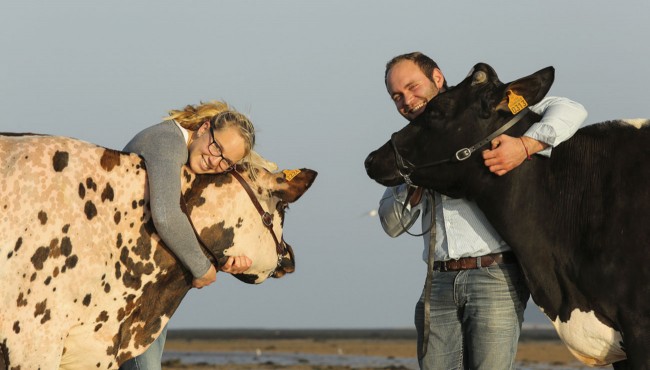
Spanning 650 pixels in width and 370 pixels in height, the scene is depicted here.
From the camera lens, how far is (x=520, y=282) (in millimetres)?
7227

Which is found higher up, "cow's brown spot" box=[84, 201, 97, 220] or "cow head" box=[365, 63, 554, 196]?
"cow head" box=[365, 63, 554, 196]

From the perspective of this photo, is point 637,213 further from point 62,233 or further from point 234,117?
point 62,233

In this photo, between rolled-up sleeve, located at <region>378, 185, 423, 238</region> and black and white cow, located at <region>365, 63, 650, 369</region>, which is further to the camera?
rolled-up sleeve, located at <region>378, 185, 423, 238</region>

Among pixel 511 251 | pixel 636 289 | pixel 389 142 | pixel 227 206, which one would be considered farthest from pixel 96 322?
pixel 636 289

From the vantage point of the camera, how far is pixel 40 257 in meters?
6.30

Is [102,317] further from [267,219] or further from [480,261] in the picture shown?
[480,261]

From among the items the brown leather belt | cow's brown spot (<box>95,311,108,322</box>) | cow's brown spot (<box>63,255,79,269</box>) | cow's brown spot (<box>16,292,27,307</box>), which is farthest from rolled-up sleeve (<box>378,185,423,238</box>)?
cow's brown spot (<box>16,292,27,307</box>)

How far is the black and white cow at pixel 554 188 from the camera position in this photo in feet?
22.2

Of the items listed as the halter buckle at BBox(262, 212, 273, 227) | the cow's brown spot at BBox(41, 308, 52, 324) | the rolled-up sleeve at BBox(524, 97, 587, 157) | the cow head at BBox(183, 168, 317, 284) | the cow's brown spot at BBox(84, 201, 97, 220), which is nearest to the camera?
the cow's brown spot at BBox(41, 308, 52, 324)

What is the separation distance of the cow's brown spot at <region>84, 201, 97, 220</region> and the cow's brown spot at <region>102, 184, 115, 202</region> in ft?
0.34

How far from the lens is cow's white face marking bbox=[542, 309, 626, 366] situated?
6793 millimetres

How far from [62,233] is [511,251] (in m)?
2.92

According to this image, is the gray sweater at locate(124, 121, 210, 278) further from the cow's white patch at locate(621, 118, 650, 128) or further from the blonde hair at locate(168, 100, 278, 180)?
the cow's white patch at locate(621, 118, 650, 128)

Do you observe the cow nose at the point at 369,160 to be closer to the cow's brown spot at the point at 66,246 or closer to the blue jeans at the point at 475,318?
the blue jeans at the point at 475,318
